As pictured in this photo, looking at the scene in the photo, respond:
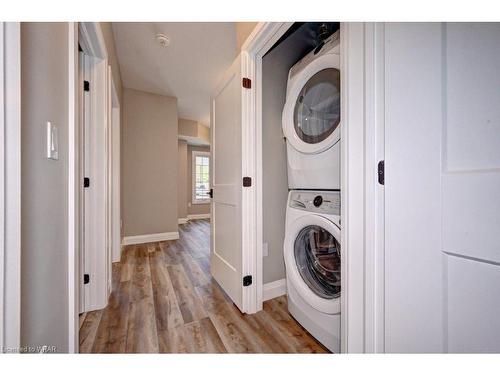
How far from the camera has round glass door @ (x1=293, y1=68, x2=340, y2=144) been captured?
42.4 inches

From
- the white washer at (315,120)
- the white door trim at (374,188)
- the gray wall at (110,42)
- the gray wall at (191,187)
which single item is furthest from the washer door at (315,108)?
the gray wall at (191,187)

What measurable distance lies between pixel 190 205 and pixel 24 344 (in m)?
5.53

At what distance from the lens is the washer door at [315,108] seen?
1051 millimetres

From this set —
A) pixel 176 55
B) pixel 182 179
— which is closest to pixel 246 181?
pixel 176 55

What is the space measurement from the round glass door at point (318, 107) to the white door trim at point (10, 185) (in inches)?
44.9

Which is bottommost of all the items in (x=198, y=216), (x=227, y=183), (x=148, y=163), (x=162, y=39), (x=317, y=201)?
(x=198, y=216)

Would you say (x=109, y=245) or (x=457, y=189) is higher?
(x=457, y=189)

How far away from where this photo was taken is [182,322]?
130 cm

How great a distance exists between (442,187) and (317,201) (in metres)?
0.61

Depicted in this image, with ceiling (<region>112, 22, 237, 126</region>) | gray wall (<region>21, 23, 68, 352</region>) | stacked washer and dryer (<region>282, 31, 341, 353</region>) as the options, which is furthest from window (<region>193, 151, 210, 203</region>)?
gray wall (<region>21, 23, 68, 352</region>)

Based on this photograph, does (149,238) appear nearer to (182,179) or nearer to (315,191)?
(182,179)

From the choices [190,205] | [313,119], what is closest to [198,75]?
[313,119]
